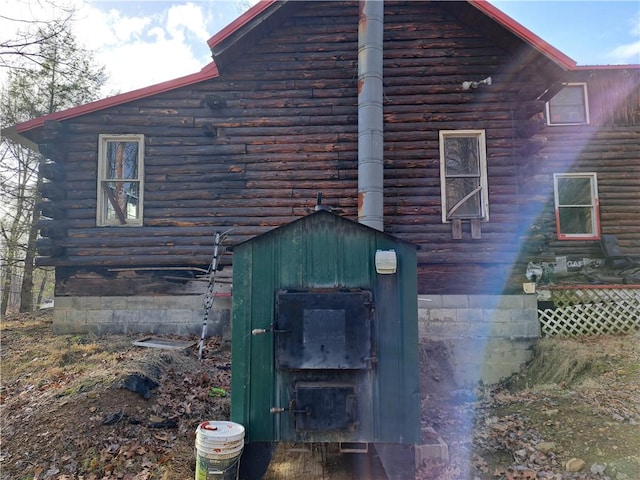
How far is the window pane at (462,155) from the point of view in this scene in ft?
25.3

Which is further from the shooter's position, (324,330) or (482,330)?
(482,330)

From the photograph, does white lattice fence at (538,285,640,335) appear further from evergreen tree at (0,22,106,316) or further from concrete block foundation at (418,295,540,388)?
evergreen tree at (0,22,106,316)

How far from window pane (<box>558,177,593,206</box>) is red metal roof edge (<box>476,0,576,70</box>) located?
4984mm

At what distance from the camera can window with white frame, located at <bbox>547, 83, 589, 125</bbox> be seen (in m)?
11.0

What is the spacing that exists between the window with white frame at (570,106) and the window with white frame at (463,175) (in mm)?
4966

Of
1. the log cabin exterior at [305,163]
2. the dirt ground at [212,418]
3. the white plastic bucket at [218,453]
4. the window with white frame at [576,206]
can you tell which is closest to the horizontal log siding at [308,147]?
the log cabin exterior at [305,163]

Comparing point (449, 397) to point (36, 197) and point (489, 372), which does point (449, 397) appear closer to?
point (489, 372)

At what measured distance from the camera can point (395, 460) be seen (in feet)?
11.1

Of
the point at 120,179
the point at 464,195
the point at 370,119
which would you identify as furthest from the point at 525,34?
the point at 120,179

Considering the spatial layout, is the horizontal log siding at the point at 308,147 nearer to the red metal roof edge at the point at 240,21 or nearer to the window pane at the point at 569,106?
the red metal roof edge at the point at 240,21

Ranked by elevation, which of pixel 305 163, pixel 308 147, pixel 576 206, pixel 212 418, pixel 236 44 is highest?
pixel 236 44

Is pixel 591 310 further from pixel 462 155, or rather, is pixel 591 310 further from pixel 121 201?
pixel 121 201

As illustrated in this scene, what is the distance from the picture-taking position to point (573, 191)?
11.0 metres

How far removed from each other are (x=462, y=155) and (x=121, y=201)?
22.6 feet
